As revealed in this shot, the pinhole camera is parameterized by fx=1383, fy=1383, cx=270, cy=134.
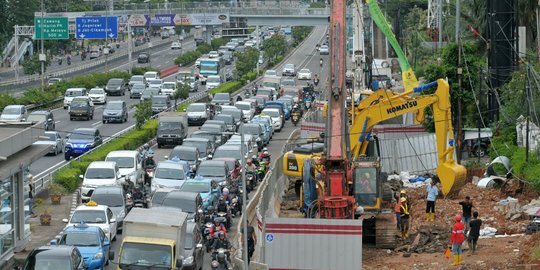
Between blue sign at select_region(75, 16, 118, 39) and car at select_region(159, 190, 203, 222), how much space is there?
6945 cm

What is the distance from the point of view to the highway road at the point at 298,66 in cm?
3909

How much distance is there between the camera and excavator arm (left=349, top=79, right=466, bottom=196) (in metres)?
43.8

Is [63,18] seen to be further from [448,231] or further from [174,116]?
[448,231]

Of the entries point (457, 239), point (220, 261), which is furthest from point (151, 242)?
point (457, 239)

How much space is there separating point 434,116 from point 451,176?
1.99 meters

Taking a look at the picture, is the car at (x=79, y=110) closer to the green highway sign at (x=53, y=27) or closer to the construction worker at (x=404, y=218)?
the green highway sign at (x=53, y=27)

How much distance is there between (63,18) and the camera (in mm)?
100625

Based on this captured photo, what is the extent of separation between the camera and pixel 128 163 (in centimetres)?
4959

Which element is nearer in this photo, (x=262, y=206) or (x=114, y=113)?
(x=262, y=206)

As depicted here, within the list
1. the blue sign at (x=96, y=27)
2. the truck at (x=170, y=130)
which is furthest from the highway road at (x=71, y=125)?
the blue sign at (x=96, y=27)

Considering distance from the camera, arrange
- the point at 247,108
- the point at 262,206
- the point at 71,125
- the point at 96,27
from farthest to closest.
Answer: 1. the point at 96,27
2. the point at 247,108
3. the point at 71,125
4. the point at 262,206

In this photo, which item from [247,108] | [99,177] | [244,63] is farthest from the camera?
[244,63]

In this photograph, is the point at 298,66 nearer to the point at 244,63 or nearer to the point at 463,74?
the point at 244,63

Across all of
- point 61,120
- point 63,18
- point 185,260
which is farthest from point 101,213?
point 63,18
